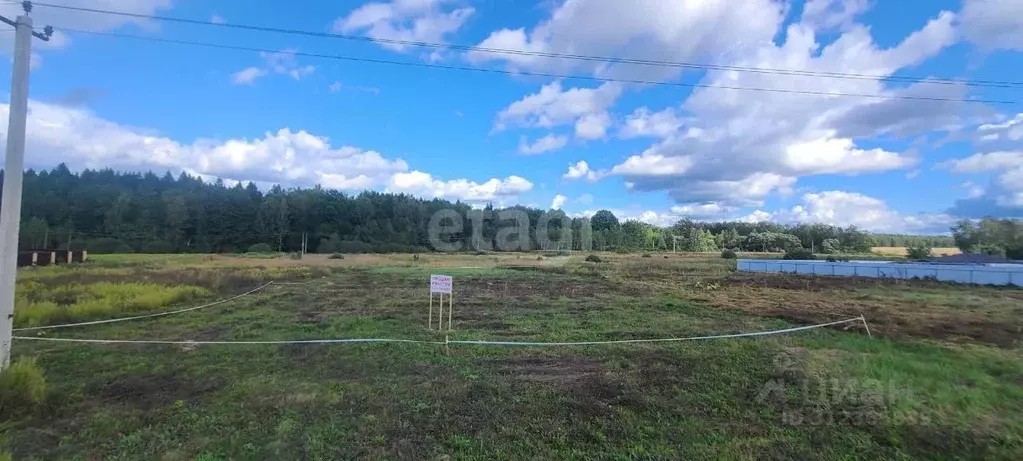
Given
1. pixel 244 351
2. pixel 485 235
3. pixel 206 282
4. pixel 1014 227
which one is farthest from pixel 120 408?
pixel 485 235

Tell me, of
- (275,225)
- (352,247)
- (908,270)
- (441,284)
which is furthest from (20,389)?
(275,225)

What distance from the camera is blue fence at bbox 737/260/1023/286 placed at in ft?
76.1

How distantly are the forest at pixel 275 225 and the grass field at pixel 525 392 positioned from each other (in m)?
50.9

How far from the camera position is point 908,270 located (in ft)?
90.9

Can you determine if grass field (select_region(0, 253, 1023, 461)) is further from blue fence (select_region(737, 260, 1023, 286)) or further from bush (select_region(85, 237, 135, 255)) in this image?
bush (select_region(85, 237, 135, 255))

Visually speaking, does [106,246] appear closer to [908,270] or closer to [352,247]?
[352,247]

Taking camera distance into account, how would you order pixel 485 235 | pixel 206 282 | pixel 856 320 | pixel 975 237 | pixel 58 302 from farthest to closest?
pixel 485 235 < pixel 975 237 < pixel 206 282 < pixel 58 302 < pixel 856 320

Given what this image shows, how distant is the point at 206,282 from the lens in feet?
61.8

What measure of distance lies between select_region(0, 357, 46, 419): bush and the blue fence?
34374 millimetres

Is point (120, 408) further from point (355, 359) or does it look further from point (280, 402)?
point (355, 359)

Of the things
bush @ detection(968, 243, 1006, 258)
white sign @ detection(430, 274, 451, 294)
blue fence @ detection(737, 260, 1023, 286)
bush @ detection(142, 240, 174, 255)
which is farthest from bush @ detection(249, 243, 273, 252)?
bush @ detection(968, 243, 1006, 258)

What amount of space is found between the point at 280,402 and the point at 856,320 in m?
12.9

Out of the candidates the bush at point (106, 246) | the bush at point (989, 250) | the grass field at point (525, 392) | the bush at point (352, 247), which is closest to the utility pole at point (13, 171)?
the grass field at point (525, 392)

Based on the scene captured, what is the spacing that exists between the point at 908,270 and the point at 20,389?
37.1 m
